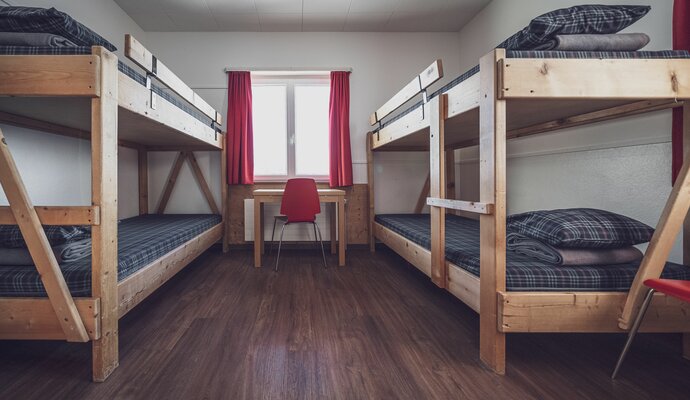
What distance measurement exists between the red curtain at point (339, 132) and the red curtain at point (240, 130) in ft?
3.09

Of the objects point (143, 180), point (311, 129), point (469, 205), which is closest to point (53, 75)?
point (469, 205)

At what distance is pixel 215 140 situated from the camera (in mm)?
3455

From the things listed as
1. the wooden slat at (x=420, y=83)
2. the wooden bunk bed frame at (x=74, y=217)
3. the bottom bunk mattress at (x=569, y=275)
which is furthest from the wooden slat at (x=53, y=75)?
the bottom bunk mattress at (x=569, y=275)

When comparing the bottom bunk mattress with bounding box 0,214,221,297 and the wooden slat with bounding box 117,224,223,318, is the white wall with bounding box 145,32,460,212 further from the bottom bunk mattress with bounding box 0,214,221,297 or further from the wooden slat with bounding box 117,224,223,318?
the wooden slat with bounding box 117,224,223,318

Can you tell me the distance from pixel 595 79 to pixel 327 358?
1593 millimetres

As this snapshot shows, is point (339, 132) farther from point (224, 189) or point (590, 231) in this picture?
point (590, 231)

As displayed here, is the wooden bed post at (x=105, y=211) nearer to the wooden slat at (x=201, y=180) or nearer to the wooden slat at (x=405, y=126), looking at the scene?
the wooden slat at (x=405, y=126)

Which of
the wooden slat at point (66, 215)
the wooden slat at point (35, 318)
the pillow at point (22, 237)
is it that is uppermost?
the wooden slat at point (66, 215)

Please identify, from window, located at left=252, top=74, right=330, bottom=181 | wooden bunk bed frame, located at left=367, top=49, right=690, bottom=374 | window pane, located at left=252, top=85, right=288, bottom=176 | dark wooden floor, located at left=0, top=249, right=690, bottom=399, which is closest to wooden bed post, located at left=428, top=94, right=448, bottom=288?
dark wooden floor, located at left=0, top=249, right=690, bottom=399

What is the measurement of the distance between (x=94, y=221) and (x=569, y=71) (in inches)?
75.6

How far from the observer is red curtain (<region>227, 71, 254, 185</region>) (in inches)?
150

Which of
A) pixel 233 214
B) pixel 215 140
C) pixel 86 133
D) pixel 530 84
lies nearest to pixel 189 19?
pixel 215 140

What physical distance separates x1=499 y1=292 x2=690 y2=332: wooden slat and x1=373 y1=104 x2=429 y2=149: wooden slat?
1.19 m

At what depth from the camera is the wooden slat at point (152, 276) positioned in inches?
58.6
